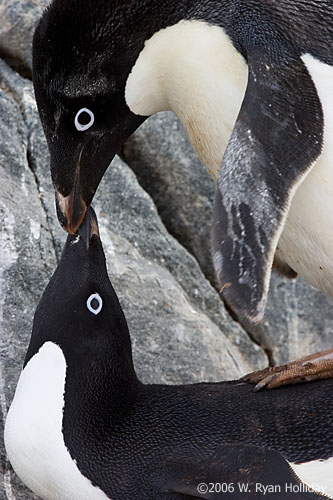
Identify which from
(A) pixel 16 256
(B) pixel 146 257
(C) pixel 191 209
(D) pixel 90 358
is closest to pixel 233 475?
(D) pixel 90 358

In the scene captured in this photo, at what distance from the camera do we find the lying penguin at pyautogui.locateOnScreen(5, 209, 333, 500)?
1.56m

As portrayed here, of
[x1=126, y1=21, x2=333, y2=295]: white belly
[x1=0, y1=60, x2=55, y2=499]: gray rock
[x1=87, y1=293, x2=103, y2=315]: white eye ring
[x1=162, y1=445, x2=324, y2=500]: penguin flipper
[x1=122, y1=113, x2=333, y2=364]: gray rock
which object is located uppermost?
[x1=126, y1=21, x2=333, y2=295]: white belly

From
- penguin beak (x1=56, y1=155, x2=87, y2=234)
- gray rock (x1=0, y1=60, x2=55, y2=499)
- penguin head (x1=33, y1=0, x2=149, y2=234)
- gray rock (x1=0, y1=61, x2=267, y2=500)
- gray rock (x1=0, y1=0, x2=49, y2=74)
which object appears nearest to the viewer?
penguin head (x1=33, y1=0, x2=149, y2=234)

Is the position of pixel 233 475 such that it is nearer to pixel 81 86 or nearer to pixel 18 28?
pixel 81 86

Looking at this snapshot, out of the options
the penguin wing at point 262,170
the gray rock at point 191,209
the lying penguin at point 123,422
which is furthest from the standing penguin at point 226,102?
the gray rock at point 191,209

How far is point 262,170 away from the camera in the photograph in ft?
5.07

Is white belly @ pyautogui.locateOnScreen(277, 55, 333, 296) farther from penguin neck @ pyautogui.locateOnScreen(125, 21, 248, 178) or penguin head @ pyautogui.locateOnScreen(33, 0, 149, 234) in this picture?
penguin head @ pyautogui.locateOnScreen(33, 0, 149, 234)

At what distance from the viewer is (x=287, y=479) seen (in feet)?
4.97

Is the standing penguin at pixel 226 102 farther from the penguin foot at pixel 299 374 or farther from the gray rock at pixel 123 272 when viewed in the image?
the gray rock at pixel 123 272

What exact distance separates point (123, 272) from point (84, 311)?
0.53 meters

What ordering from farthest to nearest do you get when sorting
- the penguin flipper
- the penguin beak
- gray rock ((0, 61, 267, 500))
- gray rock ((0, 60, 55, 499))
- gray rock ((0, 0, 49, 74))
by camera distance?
gray rock ((0, 0, 49, 74)) → gray rock ((0, 61, 267, 500)) → gray rock ((0, 60, 55, 499)) → the penguin beak → the penguin flipper

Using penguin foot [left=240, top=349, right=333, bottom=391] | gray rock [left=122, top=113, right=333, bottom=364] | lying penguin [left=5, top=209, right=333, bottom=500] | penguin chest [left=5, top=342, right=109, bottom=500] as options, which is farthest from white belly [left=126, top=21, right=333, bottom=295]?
gray rock [left=122, top=113, right=333, bottom=364]

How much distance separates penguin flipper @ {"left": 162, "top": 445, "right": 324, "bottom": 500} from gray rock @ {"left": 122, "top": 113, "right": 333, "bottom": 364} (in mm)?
1213

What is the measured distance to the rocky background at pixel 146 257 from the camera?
2.17m
